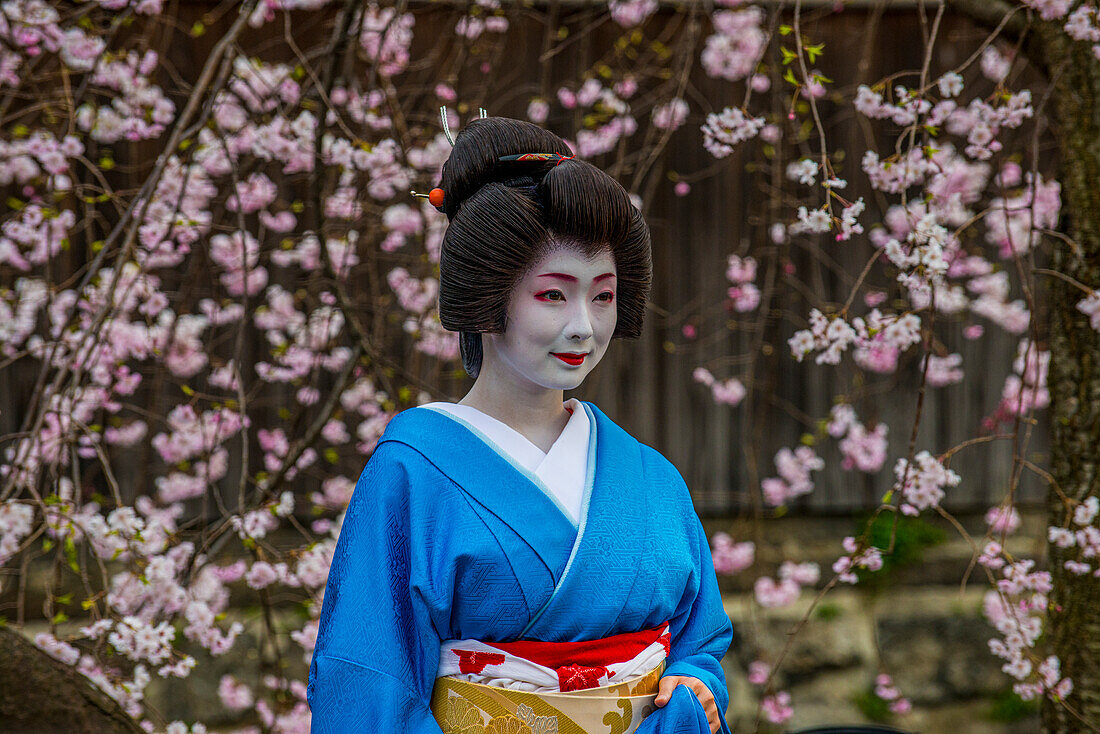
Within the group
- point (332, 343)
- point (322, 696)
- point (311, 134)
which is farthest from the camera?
point (332, 343)

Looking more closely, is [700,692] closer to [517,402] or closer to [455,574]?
[455,574]

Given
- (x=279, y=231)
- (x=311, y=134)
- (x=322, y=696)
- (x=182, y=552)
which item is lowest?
(x=182, y=552)

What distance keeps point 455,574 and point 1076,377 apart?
2214 mm

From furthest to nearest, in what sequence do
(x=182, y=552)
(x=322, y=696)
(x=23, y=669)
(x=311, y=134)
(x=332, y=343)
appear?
(x=332, y=343) → (x=311, y=134) → (x=182, y=552) → (x=23, y=669) → (x=322, y=696)

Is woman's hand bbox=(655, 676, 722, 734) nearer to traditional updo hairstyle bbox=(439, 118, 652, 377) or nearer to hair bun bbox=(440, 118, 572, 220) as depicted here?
traditional updo hairstyle bbox=(439, 118, 652, 377)

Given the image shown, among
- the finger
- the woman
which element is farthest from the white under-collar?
the finger

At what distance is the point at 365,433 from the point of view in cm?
377

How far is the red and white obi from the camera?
5.61 ft

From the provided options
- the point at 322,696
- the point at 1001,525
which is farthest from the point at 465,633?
the point at 1001,525

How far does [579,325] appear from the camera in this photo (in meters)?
1.77

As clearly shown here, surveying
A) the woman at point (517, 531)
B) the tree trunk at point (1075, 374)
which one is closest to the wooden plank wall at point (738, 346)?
the tree trunk at point (1075, 374)

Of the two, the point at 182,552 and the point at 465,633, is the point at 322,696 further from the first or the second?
the point at 182,552

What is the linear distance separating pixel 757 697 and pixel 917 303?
1.88m

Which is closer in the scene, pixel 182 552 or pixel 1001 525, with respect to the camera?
pixel 182 552
